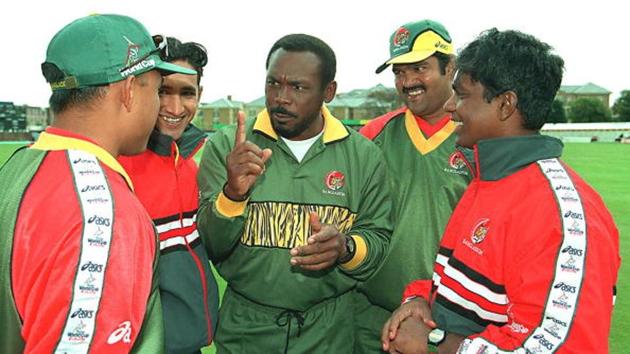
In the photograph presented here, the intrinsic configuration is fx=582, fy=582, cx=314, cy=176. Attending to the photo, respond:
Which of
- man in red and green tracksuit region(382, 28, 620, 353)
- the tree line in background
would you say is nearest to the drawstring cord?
man in red and green tracksuit region(382, 28, 620, 353)

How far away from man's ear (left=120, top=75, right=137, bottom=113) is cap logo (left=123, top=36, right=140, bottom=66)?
0.05 metres

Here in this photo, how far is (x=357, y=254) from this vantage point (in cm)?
290

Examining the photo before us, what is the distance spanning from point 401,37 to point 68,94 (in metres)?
2.44

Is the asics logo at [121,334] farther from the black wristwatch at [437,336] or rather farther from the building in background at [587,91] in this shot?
the building in background at [587,91]

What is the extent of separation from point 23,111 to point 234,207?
63532 mm

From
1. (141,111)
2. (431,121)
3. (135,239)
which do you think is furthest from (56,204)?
(431,121)

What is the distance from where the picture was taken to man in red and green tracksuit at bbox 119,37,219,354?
2.89m

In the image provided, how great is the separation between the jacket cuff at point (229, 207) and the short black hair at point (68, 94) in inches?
39.7

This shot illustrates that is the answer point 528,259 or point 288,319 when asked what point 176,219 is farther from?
point 528,259

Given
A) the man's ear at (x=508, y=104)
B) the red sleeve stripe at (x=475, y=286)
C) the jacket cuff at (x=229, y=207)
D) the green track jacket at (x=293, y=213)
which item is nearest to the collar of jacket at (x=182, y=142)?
the green track jacket at (x=293, y=213)

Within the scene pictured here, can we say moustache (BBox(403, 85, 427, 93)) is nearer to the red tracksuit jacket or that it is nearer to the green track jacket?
the green track jacket

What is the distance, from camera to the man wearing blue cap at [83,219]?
4.94 feet

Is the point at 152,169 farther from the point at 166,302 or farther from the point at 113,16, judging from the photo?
the point at 113,16

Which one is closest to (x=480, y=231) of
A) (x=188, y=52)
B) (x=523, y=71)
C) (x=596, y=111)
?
(x=523, y=71)
